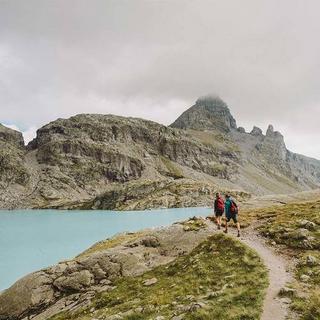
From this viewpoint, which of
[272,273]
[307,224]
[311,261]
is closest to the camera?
[272,273]

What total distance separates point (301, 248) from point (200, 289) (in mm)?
10081

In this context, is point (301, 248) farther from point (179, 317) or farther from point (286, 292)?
point (179, 317)

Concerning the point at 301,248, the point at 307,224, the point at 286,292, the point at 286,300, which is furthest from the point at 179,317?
Result: the point at 307,224

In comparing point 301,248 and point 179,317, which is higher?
point 301,248

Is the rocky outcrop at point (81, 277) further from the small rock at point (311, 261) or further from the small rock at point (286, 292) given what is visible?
the small rock at point (286, 292)

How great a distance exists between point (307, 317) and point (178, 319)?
6008 mm

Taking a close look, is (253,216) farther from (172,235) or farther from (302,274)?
(302,274)

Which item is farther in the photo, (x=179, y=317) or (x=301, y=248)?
(x=301, y=248)

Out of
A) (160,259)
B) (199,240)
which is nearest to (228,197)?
(199,240)

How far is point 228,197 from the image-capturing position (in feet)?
126

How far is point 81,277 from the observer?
108ft

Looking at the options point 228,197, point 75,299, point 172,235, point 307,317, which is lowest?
point 75,299

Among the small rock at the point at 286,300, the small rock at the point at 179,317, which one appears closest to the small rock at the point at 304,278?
the small rock at the point at 286,300

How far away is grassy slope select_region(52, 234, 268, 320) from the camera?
815 inches
